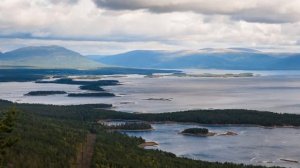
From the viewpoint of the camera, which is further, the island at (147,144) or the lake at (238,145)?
the island at (147,144)

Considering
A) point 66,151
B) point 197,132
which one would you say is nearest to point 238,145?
point 197,132

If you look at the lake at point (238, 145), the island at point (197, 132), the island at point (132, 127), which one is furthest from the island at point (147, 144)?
the island at point (132, 127)

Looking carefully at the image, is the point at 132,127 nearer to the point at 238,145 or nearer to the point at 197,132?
the point at 197,132

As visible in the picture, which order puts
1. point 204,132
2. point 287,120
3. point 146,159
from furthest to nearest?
point 287,120, point 204,132, point 146,159

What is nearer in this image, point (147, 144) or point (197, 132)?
point (147, 144)

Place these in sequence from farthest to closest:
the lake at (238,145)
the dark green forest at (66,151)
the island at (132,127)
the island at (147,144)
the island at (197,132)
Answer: the island at (132,127)
the island at (197,132)
the island at (147,144)
the lake at (238,145)
the dark green forest at (66,151)

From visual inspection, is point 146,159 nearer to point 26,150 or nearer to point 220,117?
point 26,150

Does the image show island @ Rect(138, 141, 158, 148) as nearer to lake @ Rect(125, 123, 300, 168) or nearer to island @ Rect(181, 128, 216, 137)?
lake @ Rect(125, 123, 300, 168)

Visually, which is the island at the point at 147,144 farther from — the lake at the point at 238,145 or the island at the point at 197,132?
the island at the point at 197,132

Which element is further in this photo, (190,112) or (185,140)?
(190,112)

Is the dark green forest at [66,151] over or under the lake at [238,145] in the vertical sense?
over

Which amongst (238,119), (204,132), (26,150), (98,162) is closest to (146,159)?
(98,162)
